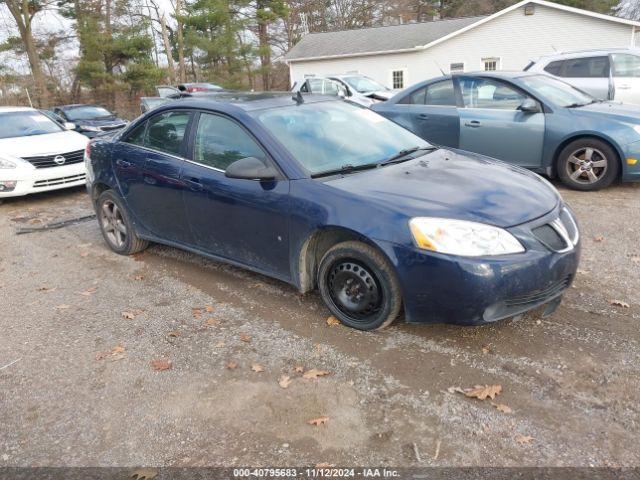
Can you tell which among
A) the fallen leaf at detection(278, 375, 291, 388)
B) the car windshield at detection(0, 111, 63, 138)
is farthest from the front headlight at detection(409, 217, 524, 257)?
the car windshield at detection(0, 111, 63, 138)

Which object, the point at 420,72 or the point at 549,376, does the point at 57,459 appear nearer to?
the point at 549,376

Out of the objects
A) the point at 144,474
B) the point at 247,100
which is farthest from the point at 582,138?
the point at 144,474

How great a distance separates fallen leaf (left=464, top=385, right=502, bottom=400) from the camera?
2.93 m

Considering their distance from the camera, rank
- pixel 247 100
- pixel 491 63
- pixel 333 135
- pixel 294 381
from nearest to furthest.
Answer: pixel 294 381 < pixel 333 135 < pixel 247 100 < pixel 491 63

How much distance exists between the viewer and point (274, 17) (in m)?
35.2

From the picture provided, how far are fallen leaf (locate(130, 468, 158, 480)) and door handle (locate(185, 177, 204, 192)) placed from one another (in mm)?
2333

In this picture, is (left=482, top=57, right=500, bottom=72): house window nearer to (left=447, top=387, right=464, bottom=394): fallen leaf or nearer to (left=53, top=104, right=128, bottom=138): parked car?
(left=53, top=104, right=128, bottom=138): parked car

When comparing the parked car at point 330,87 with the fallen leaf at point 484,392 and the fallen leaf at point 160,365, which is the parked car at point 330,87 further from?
the fallen leaf at point 484,392

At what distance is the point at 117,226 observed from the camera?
570 centimetres

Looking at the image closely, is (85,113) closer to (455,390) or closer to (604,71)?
(604,71)

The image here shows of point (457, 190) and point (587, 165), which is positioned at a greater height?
point (457, 190)

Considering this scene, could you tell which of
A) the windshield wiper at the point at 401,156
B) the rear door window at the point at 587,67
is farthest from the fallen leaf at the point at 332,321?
the rear door window at the point at 587,67

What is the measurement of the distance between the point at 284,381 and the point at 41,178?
278 inches

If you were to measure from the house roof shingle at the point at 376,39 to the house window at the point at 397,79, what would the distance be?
1242mm
